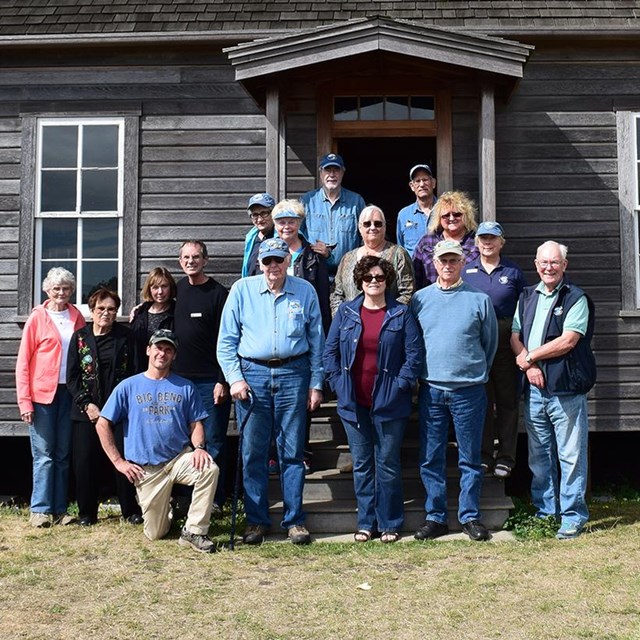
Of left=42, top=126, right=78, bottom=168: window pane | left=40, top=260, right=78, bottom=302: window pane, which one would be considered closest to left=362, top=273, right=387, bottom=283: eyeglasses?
left=40, top=260, right=78, bottom=302: window pane

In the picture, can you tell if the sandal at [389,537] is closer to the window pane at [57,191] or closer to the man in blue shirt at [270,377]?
the man in blue shirt at [270,377]

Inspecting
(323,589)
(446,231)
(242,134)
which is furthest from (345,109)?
(323,589)

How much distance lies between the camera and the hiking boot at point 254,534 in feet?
16.9

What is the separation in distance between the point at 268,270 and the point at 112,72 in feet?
11.5

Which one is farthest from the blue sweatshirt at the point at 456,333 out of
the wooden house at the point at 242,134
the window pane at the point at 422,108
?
the window pane at the point at 422,108

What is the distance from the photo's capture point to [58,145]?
25.0ft

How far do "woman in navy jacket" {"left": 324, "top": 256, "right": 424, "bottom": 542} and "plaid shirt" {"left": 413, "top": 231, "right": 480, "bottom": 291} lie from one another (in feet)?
2.48

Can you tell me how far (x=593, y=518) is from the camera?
5.92 m

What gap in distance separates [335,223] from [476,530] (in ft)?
8.54

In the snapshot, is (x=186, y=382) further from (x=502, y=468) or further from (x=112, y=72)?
(x=112, y=72)

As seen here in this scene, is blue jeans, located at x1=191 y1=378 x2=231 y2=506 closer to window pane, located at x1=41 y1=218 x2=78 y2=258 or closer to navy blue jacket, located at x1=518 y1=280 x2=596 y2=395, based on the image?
navy blue jacket, located at x1=518 y1=280 x2=596 y2=395

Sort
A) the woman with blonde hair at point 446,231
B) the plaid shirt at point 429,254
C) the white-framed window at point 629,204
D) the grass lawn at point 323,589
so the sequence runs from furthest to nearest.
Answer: the white-framed window at point 629,204 → the plaid shirt at point 429,254 → the woman with blonde hair at point 446,231 → the grass lawn at point 323,589

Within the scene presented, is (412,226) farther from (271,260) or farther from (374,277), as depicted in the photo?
(271,260)

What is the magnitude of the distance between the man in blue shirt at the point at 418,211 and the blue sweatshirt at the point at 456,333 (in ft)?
3.60
